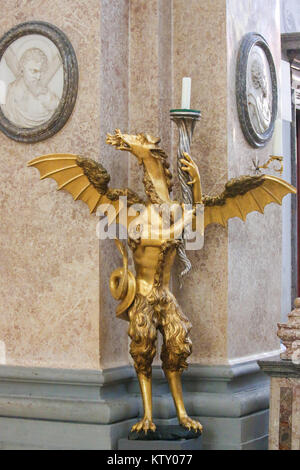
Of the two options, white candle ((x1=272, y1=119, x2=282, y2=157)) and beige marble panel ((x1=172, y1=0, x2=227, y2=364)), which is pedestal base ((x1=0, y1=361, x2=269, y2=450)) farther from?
white candle ((x1=272, y1=119, x2=282, y2=157))

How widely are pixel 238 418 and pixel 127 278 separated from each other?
0.81m

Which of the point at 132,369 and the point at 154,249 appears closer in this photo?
the point at 154,249

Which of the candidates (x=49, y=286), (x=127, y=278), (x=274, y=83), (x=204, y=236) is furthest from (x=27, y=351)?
(x=274, y=83)

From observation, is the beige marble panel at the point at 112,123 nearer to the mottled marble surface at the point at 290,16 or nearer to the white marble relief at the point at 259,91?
the white marble relief at the point at 259,91

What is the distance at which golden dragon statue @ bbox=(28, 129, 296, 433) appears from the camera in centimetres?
382

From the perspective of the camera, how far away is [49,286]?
407 centimetres

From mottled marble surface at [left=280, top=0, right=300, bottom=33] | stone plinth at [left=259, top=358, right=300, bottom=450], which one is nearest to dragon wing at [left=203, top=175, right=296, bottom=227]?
stone plinth at [left=259, top=358, right=300, bottom=450]

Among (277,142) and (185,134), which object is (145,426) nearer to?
Result: (185,134)

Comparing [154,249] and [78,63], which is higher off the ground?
[78,63]

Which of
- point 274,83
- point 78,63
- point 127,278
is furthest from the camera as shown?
point 274,83

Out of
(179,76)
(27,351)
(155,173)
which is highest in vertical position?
(179,76)

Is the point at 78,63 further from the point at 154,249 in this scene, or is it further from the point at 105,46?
the point at 154,249

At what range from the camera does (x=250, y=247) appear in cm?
440

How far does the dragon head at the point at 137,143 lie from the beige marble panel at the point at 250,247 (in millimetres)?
462
